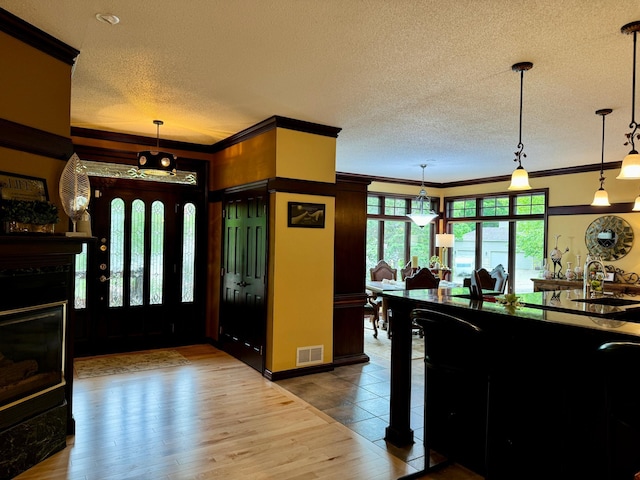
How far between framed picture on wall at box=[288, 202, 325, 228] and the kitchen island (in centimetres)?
227

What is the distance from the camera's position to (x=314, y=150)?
4.96 metres

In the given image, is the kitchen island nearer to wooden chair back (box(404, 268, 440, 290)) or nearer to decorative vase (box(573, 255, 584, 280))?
wooden chair back (box(404, 268, 440, 290))

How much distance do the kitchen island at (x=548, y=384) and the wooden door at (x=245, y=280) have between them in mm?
2527

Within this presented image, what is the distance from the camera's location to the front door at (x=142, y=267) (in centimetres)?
548

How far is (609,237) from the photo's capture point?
673 centimetres

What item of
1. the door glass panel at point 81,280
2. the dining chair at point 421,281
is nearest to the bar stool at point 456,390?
the dining chair at point 421,281

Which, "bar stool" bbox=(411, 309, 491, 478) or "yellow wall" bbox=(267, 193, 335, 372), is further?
"yellow wall" bbox=(267, 193, 335, 372)

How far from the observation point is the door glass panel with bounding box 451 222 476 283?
9117 mm

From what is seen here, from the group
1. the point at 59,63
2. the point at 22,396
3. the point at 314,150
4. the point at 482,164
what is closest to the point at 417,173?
the point at 482,164

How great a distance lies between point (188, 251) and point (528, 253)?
19.2 ft

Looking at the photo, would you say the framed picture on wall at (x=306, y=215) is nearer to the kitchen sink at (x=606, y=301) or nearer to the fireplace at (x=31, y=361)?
the fireplace at (x=31, y=361)

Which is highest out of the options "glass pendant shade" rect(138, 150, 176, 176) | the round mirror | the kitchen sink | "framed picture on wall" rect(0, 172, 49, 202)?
"glass pendant shade" rect(138, 150, 176, 176)

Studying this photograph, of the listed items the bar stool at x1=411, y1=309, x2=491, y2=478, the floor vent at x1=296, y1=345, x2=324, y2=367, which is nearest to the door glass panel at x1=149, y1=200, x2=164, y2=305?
the floor vent at x1=296, y1=345, x2=324, y2=367

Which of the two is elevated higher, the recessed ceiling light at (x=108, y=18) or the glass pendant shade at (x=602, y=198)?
the recessed ceiling light at (x=108, y=18)
